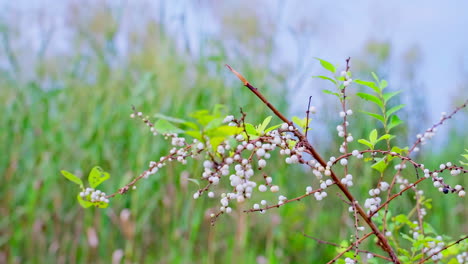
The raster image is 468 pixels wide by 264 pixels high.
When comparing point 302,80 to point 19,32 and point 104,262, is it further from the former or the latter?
point 19,32

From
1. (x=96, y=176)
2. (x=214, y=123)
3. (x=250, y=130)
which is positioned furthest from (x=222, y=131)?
(x=96, y=176)

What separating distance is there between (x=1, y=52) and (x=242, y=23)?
→ 1.37 metres

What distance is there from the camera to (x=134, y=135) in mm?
2326

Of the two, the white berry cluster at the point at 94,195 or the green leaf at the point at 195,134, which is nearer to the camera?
the green leaf at the point at 195,134

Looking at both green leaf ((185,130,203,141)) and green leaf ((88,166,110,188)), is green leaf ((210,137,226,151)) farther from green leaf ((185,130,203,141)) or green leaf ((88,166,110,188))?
green leaf ((88,166,110,188))

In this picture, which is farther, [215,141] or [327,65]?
[327,65]

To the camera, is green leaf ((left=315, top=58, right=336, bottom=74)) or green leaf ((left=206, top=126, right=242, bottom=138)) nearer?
green leaf ((left=206, top=126, right=242, bottom=138))

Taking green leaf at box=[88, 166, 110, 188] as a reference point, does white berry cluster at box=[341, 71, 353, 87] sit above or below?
above

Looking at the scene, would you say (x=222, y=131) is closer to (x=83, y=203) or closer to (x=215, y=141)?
(x=215, y=141)

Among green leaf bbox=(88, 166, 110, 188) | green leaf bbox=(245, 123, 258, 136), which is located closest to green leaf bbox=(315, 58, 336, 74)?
green leaf bbox=(245, 123, 258, 136)

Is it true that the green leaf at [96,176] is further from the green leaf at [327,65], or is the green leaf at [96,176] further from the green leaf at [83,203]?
the green leaf at [327,65]

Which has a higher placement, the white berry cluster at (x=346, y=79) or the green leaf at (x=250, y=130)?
the white berry cluster at (x=346, y=79)

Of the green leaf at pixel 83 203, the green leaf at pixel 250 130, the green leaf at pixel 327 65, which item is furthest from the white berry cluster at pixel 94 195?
the green leaf at pixel 327 65

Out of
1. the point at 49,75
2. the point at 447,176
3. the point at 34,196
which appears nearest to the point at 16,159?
the point at 34,196
